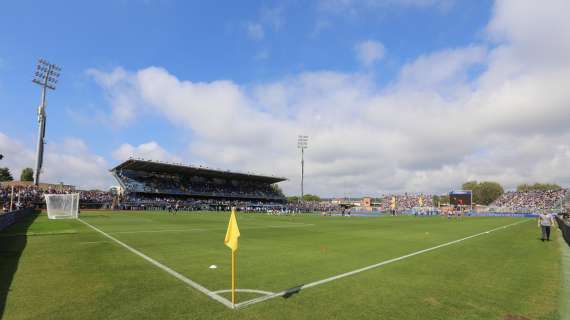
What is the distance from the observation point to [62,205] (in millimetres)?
33438

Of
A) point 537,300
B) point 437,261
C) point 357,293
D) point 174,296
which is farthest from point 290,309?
point 437,261

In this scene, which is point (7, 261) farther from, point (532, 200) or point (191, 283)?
point (532, 200)

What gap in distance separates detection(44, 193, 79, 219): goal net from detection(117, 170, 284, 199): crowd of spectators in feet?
127

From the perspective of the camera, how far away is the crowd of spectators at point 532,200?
3231 inches

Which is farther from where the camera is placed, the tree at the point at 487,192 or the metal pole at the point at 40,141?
the tree at the point at 487,192

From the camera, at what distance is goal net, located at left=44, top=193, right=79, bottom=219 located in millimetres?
32188

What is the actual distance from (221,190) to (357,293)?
86.9 metres

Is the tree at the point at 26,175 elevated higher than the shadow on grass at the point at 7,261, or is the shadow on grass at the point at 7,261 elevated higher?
the tree at the point at 26,175

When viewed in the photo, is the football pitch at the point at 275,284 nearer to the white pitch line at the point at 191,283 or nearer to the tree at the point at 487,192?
the white pitch line at the point at 191,283

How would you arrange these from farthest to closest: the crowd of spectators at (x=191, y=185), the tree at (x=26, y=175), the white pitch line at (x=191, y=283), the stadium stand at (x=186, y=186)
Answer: the tree at (x=26, y=175) < the crowd of spectators at (x=191, y=185) < the stadium stand at (x=186, y=186) < the white pitch line at (x=191, y=283)

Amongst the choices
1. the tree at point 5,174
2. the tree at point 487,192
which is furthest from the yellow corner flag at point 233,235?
the tree at point 487,192

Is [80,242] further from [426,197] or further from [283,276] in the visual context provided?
[426,197]

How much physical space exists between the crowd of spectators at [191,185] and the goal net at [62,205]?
3860 cm

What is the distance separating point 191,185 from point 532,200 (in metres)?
96.9
